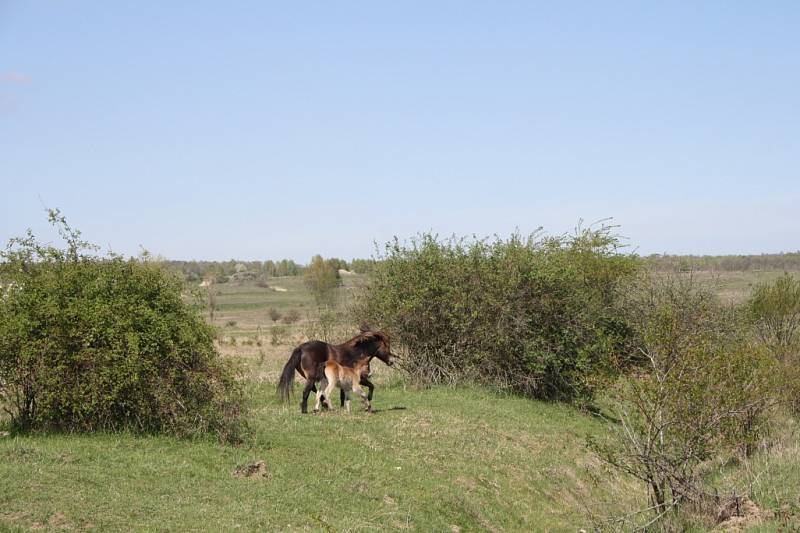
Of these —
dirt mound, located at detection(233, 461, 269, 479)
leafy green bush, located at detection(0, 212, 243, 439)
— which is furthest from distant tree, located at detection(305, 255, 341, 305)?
dirt mound, located at detection(233, 461, 269, 479)

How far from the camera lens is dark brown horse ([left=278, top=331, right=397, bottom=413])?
53.4ft

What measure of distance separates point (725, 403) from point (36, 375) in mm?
10926

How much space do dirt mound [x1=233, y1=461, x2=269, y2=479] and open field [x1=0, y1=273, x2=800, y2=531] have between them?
0.07 m

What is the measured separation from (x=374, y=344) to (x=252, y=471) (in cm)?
644

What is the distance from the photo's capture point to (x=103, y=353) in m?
12.5

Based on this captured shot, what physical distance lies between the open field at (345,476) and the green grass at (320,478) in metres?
0.03

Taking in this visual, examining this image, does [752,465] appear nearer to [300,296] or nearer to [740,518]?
[740,518]

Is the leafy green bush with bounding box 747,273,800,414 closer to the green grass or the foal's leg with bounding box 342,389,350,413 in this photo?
the green grass

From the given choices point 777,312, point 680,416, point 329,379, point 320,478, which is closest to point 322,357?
point 329,379

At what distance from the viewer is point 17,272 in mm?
13086

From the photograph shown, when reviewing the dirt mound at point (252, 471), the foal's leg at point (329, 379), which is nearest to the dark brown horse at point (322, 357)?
the foal's leg at point (329, 379)

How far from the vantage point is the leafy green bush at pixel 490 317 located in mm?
23344

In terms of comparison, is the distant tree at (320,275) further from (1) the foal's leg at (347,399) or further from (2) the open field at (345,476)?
(1) the foal's leg at (347,399)

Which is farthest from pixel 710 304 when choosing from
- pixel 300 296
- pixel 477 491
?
pixel 300 296
